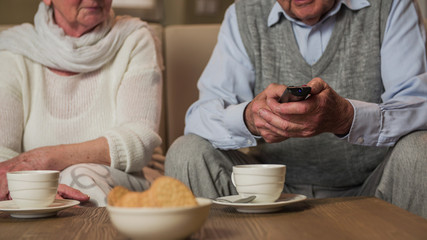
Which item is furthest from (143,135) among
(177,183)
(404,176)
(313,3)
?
(177,183)

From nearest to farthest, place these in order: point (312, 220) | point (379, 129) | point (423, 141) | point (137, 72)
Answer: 1. point (312, 220)
2. point (423, 141)
3. point (379, 129)
4. point (137, 72)

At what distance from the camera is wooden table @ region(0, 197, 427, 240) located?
0.85 m

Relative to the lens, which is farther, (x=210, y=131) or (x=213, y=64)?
(x=213, y=64)

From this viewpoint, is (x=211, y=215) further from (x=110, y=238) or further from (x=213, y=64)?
(x=213, y=64)

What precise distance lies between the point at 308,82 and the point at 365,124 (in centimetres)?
23

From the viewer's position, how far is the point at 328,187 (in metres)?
1.70

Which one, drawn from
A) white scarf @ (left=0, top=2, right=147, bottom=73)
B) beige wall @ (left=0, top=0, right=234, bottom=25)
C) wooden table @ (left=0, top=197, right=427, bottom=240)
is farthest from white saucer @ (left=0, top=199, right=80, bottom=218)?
beige wall @ (left=0, top=0, right=234, bottom=25)

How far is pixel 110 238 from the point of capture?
2.78 ft

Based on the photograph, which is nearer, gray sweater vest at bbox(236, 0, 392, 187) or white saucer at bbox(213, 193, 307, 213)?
white saucer at bbox(213, 193, 307, 213)

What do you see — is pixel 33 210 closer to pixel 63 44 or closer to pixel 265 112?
pixel 265 112

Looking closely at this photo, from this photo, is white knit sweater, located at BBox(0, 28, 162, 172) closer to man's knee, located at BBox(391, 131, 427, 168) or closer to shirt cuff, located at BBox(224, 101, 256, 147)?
shirt cuff, located at BBox(224, 101, 256, 147)

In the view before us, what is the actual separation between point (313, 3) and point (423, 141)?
53 centimetres

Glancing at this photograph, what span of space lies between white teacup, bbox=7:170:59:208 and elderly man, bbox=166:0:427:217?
45 centimetres

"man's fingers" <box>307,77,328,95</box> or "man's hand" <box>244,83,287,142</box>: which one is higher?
"man's fingers" <box>307,77,328,95</box>
